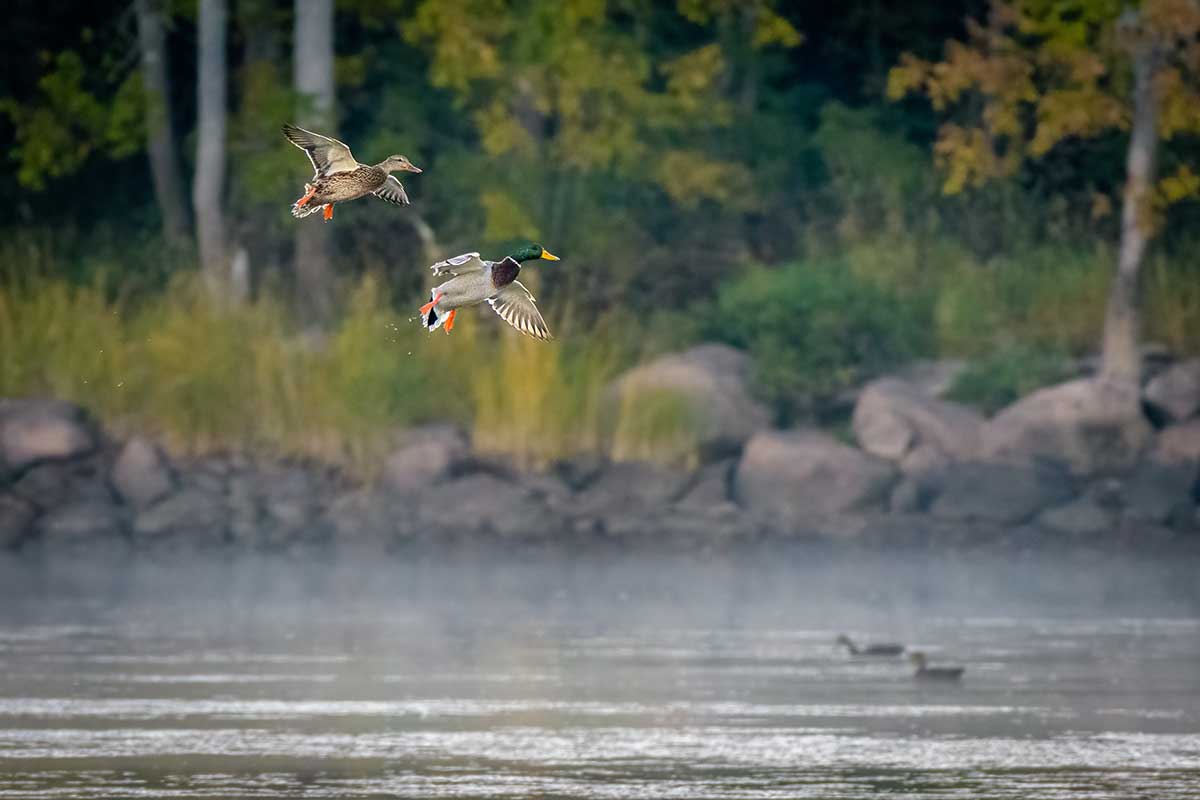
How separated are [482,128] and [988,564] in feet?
27.8

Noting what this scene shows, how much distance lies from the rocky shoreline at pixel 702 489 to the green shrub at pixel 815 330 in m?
0.69

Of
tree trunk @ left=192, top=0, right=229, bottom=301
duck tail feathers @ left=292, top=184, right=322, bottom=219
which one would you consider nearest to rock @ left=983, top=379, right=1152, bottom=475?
tree trunk @ left=192, top=0, right=229, bottom=301

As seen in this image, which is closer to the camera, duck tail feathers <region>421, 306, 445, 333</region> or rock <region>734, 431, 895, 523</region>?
duck tail feathers <region>421, 306, 445, 333</region>

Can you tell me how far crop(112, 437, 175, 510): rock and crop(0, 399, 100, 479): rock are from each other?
48 centimetres

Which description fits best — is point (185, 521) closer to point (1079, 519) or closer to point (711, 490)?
point (711, 490)

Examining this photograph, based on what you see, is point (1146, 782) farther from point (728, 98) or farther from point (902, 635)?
point (728, 98)

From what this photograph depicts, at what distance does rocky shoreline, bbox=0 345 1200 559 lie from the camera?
81.8 ft

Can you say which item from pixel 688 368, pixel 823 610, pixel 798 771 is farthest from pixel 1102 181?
pixel 798 771

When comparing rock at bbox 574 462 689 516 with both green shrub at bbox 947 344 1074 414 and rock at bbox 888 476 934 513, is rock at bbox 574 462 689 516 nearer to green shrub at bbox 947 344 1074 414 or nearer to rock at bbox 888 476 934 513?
rock at bbox 888 476 934 513

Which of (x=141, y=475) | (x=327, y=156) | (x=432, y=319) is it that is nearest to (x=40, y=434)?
(x=141, y=475)

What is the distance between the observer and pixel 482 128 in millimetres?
29484

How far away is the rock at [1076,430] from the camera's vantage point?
25.7 m

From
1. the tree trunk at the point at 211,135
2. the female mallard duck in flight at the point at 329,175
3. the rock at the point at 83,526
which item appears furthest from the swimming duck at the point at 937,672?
the tree trunk at the point at 211,135

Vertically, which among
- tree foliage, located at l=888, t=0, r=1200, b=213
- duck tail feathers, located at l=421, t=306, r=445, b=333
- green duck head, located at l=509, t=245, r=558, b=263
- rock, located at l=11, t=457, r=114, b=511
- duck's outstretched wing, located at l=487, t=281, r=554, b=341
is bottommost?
duck tail feathers, located at l=421, t=306, r=445, b=333
